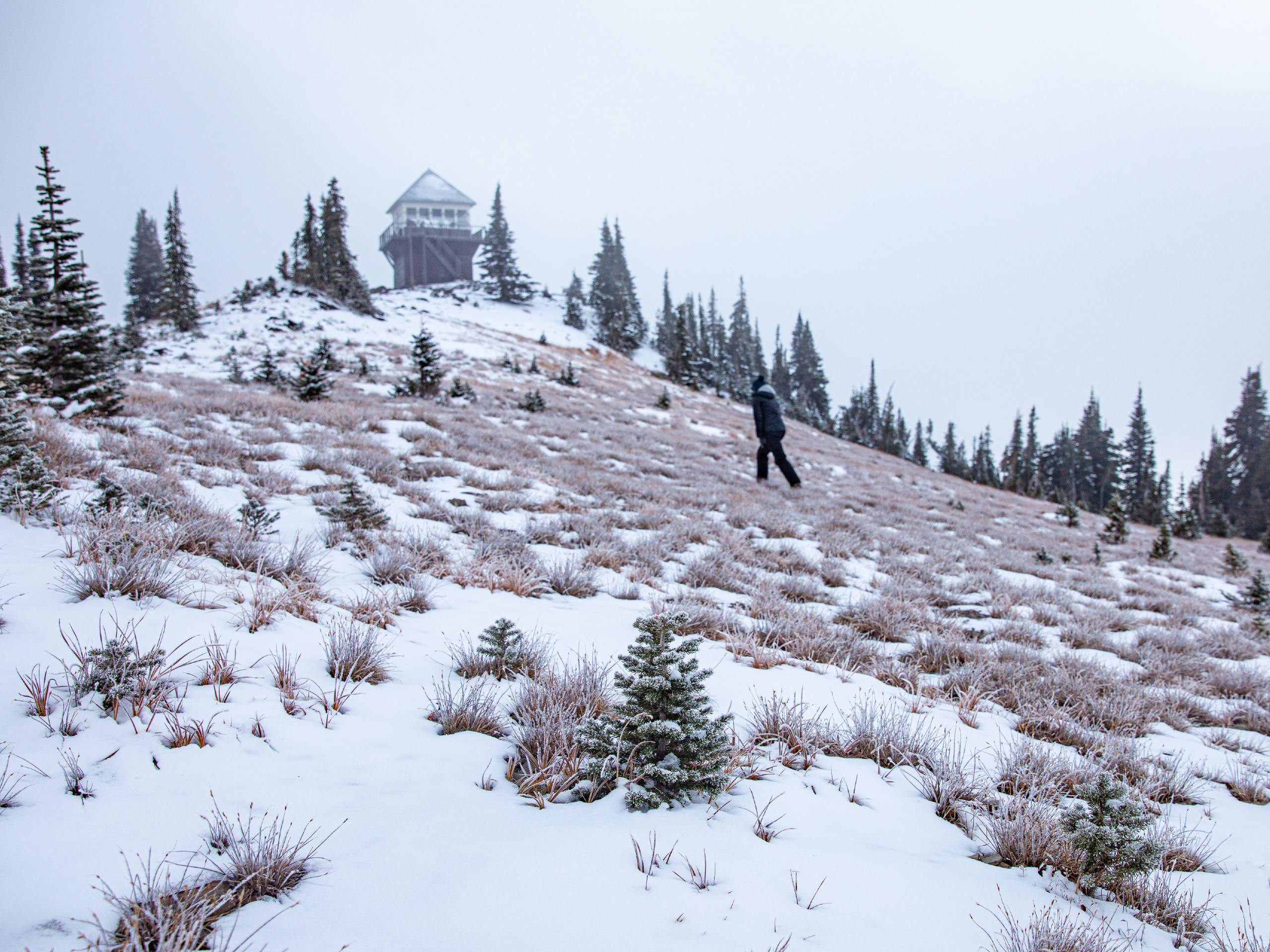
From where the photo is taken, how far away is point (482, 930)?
134 cm

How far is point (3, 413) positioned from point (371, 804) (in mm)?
4711

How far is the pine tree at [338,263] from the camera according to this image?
122 ft

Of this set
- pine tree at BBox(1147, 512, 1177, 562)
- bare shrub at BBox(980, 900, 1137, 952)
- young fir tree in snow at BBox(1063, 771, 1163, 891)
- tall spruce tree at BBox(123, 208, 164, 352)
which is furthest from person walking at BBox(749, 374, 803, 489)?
tall spruce tree at BBox(123, 208, 164, 352)

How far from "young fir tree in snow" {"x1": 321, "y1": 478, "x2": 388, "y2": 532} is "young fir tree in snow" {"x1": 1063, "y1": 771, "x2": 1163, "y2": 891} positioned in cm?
484

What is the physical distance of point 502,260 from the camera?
59094 mm

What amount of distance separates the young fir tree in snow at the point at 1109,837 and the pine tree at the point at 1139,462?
67409 mm

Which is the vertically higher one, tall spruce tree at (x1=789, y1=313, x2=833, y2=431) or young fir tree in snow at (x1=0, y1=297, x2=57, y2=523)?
tall spruce tree at (x1=789, y1=313, x2=833, y2=431)

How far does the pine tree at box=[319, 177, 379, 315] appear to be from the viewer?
37.2m

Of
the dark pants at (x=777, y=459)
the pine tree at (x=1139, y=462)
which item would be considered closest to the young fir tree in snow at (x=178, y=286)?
the dark pants at (x=777, y=459)

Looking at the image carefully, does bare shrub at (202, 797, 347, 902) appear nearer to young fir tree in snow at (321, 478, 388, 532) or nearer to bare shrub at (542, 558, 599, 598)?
bare shrub at (542, 558, 599, 598)

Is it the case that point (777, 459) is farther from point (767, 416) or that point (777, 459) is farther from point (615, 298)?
point (615, 298)

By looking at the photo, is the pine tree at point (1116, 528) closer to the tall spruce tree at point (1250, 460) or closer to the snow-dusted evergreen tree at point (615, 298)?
the snow-dusted evergreen tree at point (615, 298)

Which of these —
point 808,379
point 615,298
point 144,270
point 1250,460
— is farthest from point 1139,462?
point 144,270

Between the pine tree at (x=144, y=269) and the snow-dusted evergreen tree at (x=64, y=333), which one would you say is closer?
the snow-dusted evergreen tree at (x=64, y=333)
